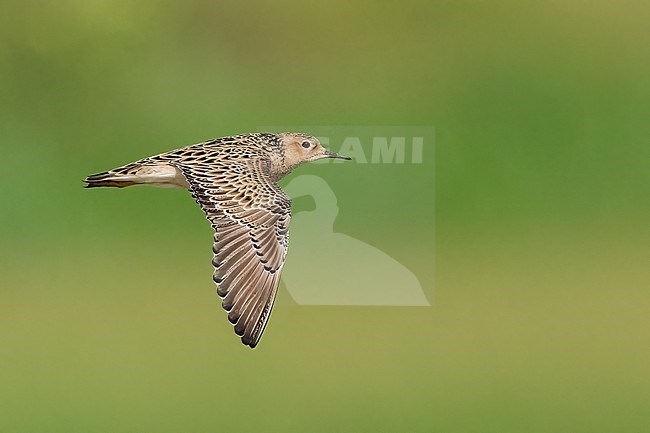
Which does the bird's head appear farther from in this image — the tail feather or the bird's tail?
the tail feather

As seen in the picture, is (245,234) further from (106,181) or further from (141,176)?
(106,181)

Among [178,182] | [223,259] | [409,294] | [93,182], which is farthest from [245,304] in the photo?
[409,294]

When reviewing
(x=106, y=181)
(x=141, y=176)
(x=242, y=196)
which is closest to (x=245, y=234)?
(x=242, y=196)

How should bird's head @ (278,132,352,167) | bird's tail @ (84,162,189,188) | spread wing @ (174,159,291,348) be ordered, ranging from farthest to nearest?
bird's head @ (278,132,352,167)
bird's tail @ (84,162,189,188)
spread wing @ (174,159,291,348)

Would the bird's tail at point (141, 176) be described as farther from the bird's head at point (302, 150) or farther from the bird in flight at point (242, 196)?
the bird's head at point (302, 150)

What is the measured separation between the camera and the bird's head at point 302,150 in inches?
123

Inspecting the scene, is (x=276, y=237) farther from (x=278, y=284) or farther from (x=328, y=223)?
(x=328, y=223)

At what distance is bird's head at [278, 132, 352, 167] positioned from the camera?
3133 mm

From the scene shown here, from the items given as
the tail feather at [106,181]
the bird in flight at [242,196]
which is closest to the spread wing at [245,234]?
the bird in flight at [242,196]

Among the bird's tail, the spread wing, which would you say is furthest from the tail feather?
the spread wing

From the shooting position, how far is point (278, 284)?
2.59m

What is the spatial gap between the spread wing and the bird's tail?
5 cm

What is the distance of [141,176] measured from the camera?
2898 mm

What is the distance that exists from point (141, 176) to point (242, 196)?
0.33 meters
